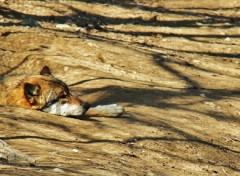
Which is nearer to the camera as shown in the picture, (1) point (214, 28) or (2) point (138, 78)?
(2) point (138, 78)

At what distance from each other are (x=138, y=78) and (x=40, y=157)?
19.1 ft

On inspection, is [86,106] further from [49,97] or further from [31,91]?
[31,91]

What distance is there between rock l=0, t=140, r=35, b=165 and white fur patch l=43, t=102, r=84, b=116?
215cm

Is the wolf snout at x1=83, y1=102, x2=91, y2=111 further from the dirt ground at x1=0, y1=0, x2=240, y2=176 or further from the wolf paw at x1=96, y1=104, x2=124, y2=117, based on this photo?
the wolf paw at x1=96, y1=104, x2=124, y2=117

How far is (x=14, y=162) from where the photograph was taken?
18.8 feet

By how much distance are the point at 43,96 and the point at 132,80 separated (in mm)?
3804

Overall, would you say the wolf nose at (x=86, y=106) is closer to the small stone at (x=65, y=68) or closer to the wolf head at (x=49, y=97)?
the wolf head at (x=49, y=97)

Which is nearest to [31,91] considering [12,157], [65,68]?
[12,157]

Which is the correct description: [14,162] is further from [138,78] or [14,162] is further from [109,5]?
[109,5]

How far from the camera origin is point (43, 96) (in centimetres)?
782

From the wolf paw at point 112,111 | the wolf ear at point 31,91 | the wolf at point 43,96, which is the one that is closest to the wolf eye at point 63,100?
the wolf at point 43,96

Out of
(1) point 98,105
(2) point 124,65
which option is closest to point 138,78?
(2) point 124,65

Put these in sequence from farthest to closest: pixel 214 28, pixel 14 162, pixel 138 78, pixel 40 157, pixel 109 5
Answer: pixel 109 5 < pixel 214 28 < pixel 138 78 < pixel 40 157 < pixel 14 162

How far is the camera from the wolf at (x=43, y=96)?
7727 millimetres
